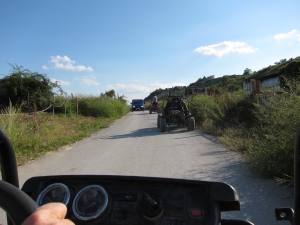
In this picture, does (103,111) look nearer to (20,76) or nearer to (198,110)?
(20,76)

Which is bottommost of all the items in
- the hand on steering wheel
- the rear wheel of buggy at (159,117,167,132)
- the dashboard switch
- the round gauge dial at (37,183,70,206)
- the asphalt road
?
the asphalt road

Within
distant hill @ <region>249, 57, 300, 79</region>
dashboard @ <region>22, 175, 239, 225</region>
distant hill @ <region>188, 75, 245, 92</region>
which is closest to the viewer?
dashboard @ <region>22, 175, 239, 225</region>

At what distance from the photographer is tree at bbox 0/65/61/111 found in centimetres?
3306

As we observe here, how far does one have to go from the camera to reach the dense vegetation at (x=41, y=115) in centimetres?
1470

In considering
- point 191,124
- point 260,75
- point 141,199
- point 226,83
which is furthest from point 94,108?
point 141,199

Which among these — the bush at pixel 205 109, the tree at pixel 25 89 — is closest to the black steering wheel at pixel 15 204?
the bush at pixel 205 109

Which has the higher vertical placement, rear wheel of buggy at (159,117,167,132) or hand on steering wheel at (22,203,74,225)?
hand on steering wheel at (22,203,74,225)

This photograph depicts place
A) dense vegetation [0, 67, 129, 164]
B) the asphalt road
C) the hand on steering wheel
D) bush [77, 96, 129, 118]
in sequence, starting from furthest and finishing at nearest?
bush [77, 96, 129, 118], dense vegetation [0, 67, 129, 164], the asphalt road, the hand on steering wheel

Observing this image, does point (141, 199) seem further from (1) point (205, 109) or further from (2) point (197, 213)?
(1) point (205, 109)

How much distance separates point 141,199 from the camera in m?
2.17

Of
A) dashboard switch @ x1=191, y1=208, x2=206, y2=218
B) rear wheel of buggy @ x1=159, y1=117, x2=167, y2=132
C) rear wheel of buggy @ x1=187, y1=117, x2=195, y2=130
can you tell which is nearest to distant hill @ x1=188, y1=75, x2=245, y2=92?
rear wheel of buggy @ x1=187, y1=117, x2=195, y2=130

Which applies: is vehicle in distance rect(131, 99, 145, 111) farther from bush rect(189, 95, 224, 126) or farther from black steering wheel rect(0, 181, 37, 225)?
black steering wheel rect(0, 181, 37, 225)

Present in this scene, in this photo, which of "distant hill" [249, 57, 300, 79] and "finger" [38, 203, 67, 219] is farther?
"distant hill" [249, 57, 300, 79]

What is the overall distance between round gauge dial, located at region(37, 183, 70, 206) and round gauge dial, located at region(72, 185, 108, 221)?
2.5 inches
